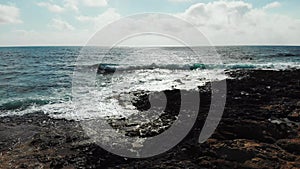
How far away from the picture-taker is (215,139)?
824 centimetres

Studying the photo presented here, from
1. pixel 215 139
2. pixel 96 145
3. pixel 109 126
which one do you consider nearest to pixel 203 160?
pixel 215 139

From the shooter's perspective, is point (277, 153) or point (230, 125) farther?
point (230, 125)

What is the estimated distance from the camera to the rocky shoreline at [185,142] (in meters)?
7.01

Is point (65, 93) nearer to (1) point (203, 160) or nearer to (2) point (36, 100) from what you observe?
(2) point (36, 100)

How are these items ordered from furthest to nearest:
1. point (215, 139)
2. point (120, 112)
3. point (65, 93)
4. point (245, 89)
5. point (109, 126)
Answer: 1. point (65, 93)
2. point (245, 89)
3. point (120, 112)
4. point (109, 126)
5. point (215, 139)

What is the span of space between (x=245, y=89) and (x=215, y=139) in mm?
9853

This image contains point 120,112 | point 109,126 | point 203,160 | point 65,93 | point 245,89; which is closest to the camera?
point 203,160

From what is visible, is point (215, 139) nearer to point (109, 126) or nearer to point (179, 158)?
point (179, 158)

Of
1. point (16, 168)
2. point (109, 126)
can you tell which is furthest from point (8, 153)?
point (109, 126)

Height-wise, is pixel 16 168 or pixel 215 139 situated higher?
pixel 215 139

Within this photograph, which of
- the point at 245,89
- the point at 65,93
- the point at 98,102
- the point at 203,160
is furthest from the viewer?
the point at 65,93

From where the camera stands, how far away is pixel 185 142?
8430 mm

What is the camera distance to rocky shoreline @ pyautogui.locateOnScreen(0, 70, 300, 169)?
7.01 meters

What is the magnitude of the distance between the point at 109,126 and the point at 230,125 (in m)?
4.84
